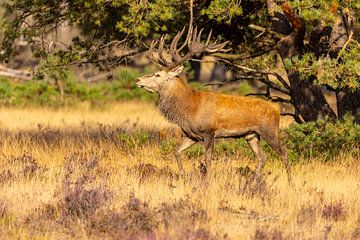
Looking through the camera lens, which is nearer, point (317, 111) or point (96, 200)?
point (96, 200)

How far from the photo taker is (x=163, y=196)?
874cm

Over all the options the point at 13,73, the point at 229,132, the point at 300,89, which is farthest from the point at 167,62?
the point at 13,73

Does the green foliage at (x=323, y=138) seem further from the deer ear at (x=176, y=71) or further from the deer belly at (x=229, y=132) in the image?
the deer ear at (x=176, y=71)

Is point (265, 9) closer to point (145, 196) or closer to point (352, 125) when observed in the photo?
point (352, 125)

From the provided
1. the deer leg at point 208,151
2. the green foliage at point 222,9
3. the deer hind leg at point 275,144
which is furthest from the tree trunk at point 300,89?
the deer leg at point 208,151

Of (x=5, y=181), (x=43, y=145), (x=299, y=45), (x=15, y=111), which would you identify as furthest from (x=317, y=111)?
(x=15, y=111)

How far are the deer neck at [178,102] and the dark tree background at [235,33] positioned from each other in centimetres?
97

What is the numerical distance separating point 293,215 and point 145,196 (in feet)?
5.32

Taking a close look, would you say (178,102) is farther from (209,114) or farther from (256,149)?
(256,149)

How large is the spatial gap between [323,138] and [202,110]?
2.28 metres

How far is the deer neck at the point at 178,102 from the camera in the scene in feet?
36.4

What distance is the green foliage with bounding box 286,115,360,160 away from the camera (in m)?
12.0

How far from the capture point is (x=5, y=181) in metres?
9.61

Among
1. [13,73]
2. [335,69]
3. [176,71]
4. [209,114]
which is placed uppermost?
[335,69]
